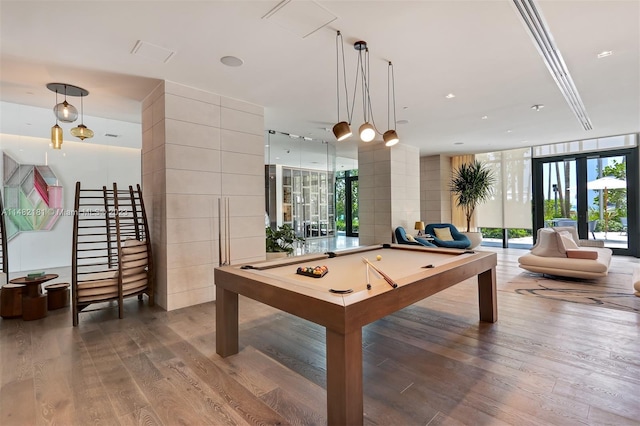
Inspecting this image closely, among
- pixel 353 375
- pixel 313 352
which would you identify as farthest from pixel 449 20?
pixel 313 352

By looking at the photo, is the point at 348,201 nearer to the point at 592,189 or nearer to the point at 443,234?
the point at 443,234

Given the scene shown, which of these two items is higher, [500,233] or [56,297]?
[500,233]

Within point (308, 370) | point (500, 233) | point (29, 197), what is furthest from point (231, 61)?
point (500, 233)

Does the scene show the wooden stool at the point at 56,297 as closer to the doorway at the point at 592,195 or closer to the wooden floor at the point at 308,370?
the wooden floor at the point at 308,370

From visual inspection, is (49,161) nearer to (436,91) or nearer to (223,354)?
(223,354)

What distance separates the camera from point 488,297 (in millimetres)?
3445

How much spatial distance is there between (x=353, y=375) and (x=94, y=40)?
3788mm

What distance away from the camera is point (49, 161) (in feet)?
20.0

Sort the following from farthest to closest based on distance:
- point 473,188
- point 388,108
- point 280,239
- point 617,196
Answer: point 473,188 < point 617,196 < point 280,239 < point 388,108

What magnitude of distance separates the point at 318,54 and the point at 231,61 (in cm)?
101

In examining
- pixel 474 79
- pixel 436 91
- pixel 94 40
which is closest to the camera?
pixel 94 40

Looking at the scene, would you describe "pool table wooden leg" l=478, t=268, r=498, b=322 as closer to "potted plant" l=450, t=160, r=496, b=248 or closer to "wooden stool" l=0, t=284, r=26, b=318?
"wooden stool" l=0, t=284, r=26, b=318

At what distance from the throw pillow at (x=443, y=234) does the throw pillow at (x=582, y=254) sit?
276cm

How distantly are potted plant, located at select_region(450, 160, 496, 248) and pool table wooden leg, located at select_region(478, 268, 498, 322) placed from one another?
5.96 m
